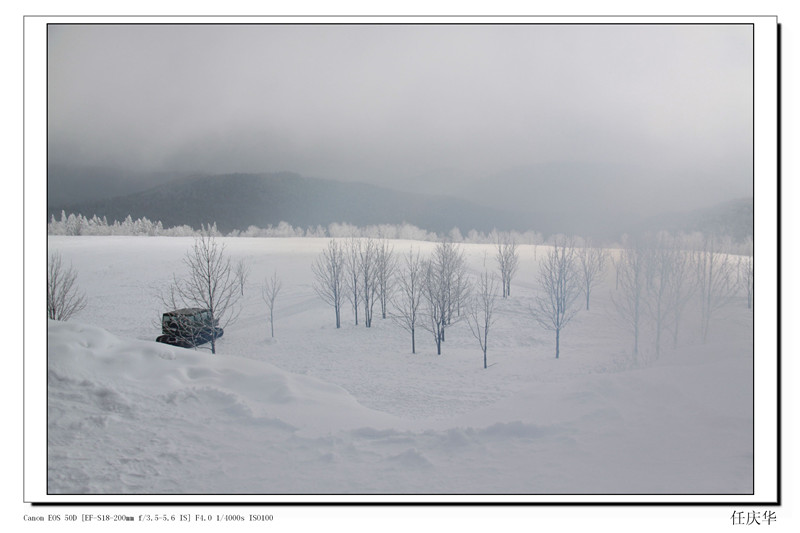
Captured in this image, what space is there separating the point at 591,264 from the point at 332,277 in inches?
468

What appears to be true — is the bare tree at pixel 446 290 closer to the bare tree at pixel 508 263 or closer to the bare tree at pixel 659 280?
the bare tree at pixel 508 263

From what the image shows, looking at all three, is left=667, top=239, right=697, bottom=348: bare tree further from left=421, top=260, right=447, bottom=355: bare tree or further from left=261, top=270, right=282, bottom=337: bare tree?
left=261, top=270, right=282, bottom=337: bare tree

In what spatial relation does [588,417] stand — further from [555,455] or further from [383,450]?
[383,450]

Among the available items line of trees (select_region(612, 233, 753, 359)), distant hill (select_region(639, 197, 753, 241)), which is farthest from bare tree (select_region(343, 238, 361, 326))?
distant hill (select_region(639, 197, 753, 241))

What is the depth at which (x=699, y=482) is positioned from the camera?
11.8 feet

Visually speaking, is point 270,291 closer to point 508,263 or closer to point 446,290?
point 446,290

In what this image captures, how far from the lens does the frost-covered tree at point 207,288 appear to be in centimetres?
1292

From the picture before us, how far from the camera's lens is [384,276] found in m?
20.2

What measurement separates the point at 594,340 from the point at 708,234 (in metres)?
7.03

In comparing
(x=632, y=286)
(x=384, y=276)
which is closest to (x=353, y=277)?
(x=384, y=276)
